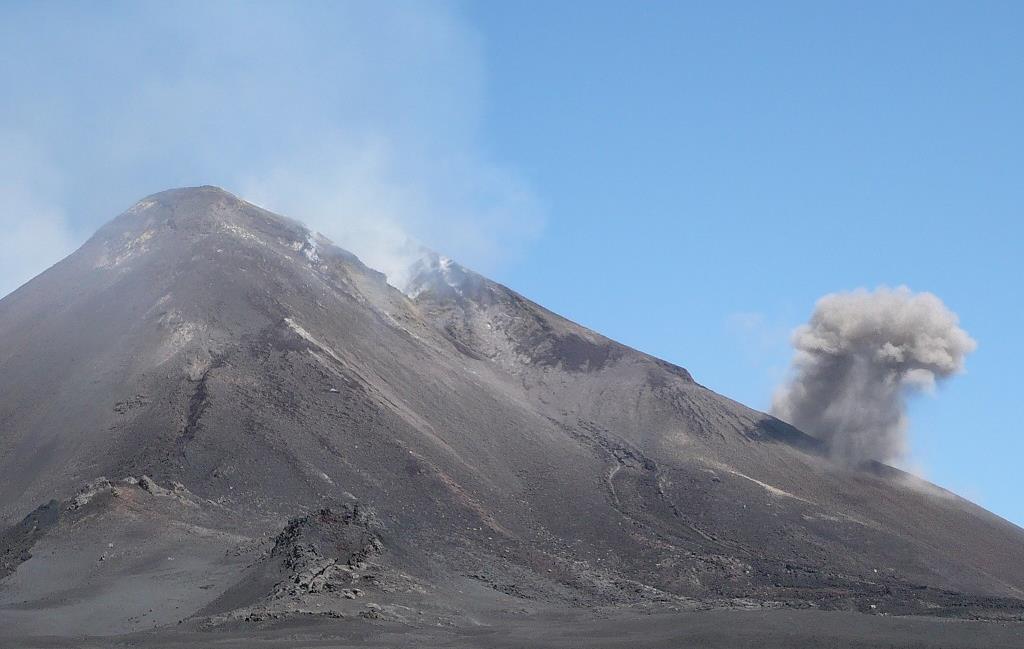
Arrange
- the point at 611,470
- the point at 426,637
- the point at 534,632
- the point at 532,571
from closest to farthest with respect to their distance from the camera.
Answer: the point at 426,637
the point at 534,632
the point at 532,571
the point at 611,470

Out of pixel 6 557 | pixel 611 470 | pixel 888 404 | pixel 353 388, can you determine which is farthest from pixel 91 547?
pixel 888 404

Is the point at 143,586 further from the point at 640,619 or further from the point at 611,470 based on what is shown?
the point at 611,470

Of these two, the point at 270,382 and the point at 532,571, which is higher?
the point at 270,382

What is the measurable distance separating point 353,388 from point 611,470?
17.6m

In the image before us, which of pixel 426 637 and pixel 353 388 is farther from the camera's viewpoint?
pixel 353 388

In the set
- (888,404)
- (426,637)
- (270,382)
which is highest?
(888,404)

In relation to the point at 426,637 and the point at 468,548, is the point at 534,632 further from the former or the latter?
the point at 468,548

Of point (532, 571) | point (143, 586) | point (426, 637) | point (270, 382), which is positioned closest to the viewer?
point (426, 637)

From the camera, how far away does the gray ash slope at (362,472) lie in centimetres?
5166

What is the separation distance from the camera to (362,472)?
66.2 meters

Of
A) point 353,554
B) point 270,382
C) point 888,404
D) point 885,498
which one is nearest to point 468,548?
point 353,554

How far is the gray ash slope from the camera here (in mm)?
51656

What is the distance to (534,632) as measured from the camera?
46.0 metres

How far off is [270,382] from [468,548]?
1916 centimetres
